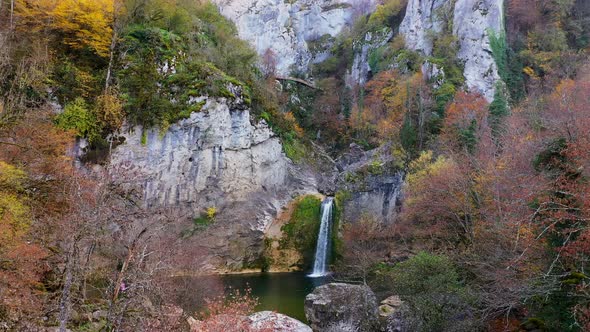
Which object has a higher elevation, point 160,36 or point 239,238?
point 160,36

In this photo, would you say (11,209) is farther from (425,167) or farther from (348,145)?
(348,145)

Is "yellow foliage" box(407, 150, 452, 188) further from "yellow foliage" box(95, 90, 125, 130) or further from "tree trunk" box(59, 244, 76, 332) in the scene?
"tree trunk" box(59, 244, 76, 332)

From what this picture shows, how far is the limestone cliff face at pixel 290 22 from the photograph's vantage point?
42.1m

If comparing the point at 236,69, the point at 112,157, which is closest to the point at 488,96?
the point at 236,69

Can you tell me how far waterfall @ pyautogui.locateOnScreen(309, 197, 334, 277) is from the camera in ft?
92.1

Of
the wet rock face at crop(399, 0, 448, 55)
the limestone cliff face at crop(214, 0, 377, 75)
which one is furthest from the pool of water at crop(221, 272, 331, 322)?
the limestone cliff face at crop(214, 0, 377, 75)

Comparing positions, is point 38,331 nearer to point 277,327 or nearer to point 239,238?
Result: point 277,327

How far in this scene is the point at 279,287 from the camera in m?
23.4

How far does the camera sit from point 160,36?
25.8 m

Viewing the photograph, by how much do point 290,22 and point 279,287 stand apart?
3423cm

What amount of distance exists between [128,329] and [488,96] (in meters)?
33.4

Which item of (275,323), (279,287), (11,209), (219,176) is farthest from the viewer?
(219,176)

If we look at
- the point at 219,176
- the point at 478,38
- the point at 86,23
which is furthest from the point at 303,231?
the point at 478,38

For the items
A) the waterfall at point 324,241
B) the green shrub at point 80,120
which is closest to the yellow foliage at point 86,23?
the green shrub at point 80,120
